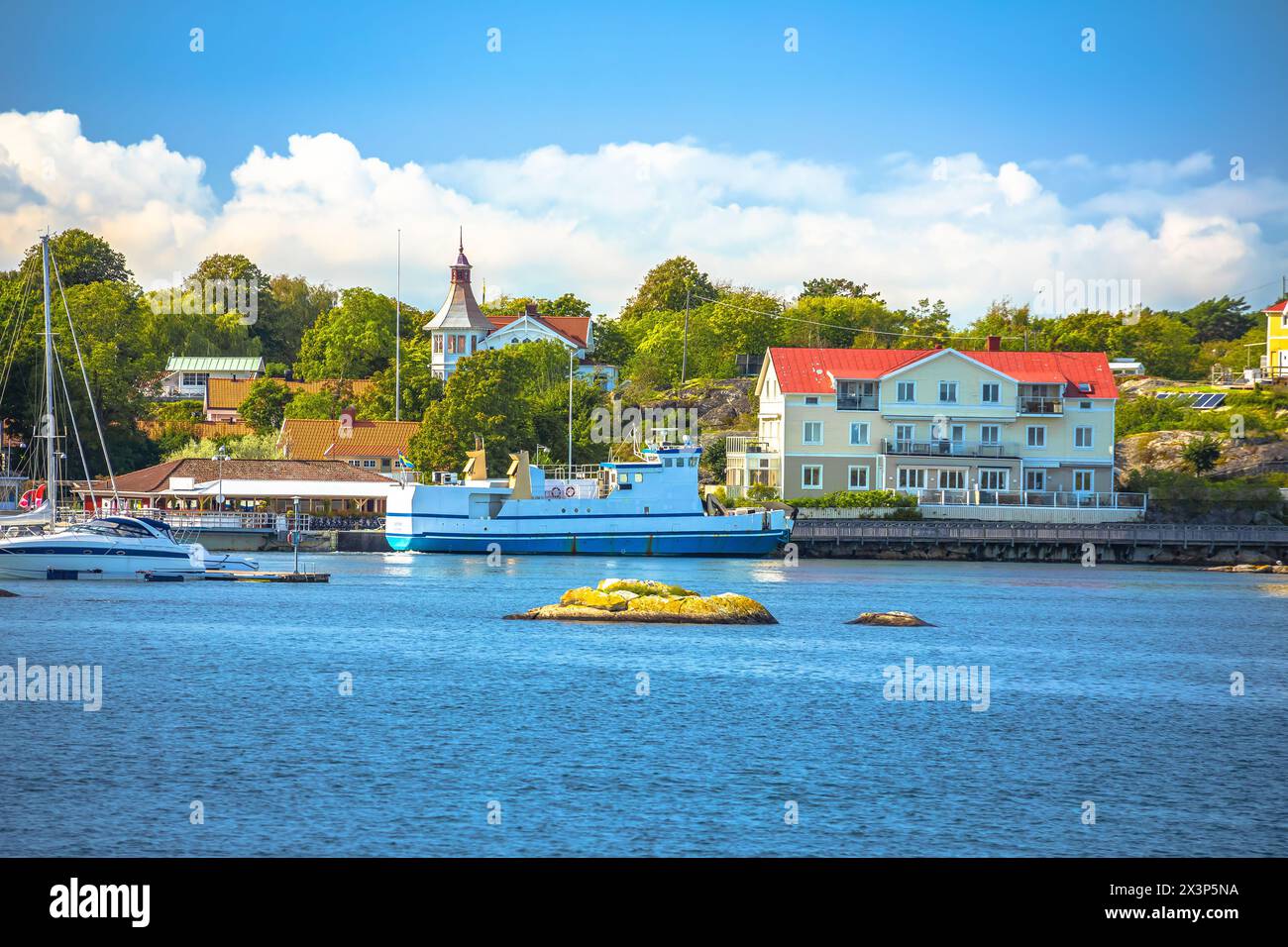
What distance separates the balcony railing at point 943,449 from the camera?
82.0 meters

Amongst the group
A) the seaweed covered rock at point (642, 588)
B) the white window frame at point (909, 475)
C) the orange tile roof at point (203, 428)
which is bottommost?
the seaweed covered rock at point (642, 588)

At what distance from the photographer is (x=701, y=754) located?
88.0 feet

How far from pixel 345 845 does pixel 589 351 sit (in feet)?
328

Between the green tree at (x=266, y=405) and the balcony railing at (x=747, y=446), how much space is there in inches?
1388

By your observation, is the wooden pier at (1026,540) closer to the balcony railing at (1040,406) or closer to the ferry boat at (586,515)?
the ferry boat at (586,515)

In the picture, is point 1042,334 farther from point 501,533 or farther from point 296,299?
point 296,299

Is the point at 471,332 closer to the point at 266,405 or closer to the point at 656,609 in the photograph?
the point at 266,405

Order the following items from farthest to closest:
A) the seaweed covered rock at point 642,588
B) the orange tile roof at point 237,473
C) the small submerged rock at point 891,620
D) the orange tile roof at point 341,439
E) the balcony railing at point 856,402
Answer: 1. the orange tile roof at point 341,439
2. the balcony railing at point 856,402
3. the orange tile roof at point 237,473
4. the seaweed covered rock at point 642,588
5. the small submerged rock at point 891,620

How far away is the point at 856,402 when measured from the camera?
271 feet

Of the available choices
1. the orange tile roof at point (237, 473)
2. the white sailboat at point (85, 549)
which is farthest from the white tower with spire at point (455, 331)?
the white sailboat at point (85, 549)

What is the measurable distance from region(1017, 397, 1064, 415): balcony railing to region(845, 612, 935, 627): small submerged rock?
39675 mm

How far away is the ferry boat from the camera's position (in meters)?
73.6

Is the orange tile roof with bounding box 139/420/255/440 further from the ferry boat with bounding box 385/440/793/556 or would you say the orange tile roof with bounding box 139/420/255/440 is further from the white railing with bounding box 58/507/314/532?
the ferry boat with bounding box 385/440/793/556

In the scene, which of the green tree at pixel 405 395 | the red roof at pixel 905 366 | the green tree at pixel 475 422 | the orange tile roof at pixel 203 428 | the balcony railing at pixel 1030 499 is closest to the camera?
the balcony railing at pixel 1030 499
